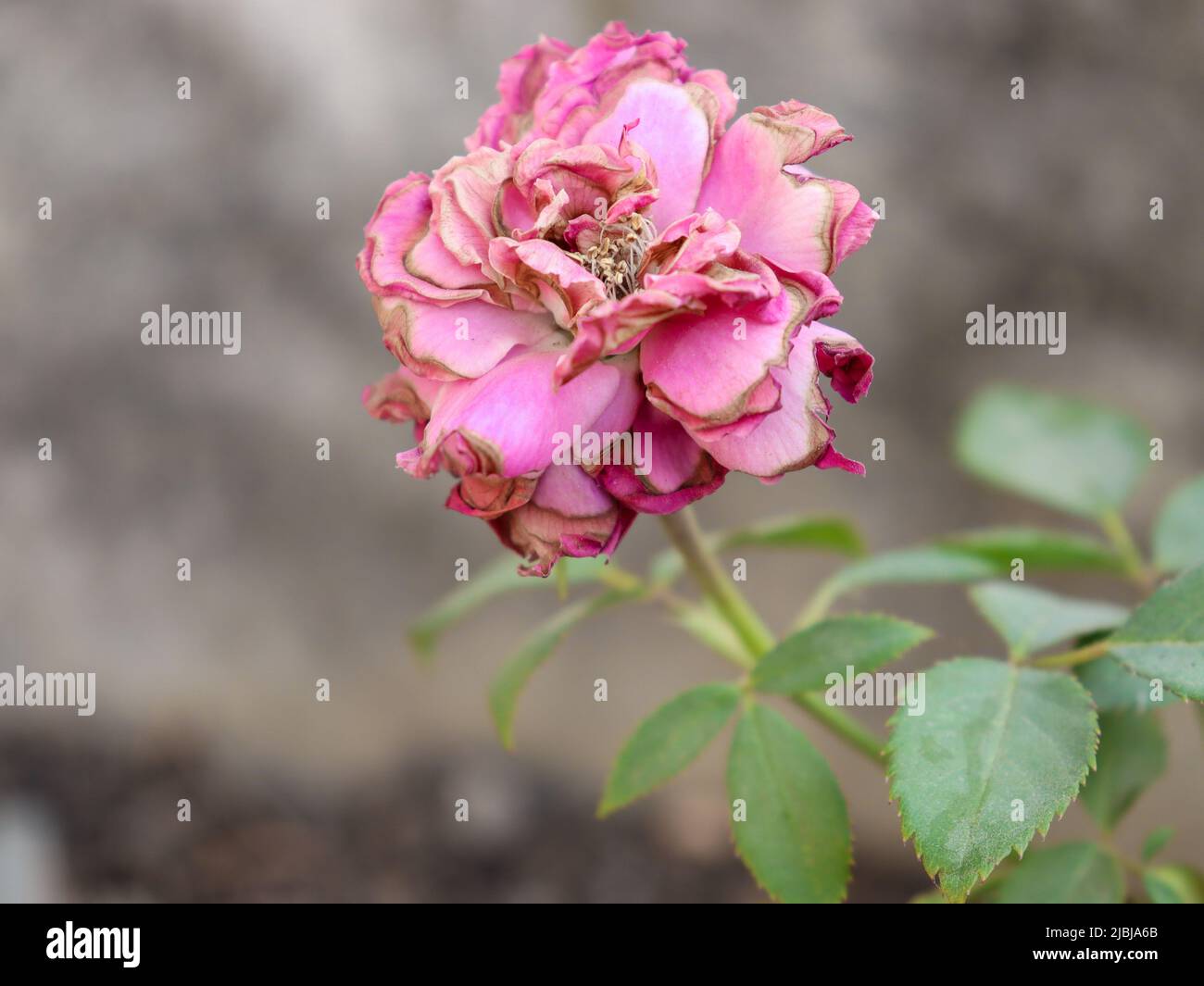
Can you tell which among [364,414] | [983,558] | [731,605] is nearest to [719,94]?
[731,605]

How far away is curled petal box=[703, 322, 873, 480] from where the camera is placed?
38cm

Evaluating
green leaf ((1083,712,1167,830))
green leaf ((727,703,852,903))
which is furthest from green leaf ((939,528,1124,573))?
green leaf ((727,703,852,903))

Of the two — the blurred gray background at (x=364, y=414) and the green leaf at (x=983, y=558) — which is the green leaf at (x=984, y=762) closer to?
the green leaf at (x=983, y=558)

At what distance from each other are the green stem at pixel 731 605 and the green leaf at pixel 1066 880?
0.30 ft

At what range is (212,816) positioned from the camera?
3.27ft

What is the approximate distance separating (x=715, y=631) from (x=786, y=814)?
15cm

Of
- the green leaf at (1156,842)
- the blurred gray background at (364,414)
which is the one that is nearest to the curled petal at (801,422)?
the green leaf at (1156,842)

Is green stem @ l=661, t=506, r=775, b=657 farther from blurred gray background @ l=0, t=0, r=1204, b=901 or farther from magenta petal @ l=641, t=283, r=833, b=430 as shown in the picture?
blurred gray background @ l=0, t=0, r=1204, b=901

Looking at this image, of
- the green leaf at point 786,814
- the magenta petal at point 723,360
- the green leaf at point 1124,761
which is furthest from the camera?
the green leaf at point 1124,761

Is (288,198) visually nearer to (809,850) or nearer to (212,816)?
(212,816)

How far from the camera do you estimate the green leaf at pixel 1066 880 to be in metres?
0.52

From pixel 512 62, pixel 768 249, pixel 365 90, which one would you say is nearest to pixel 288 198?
pixel 365 90
